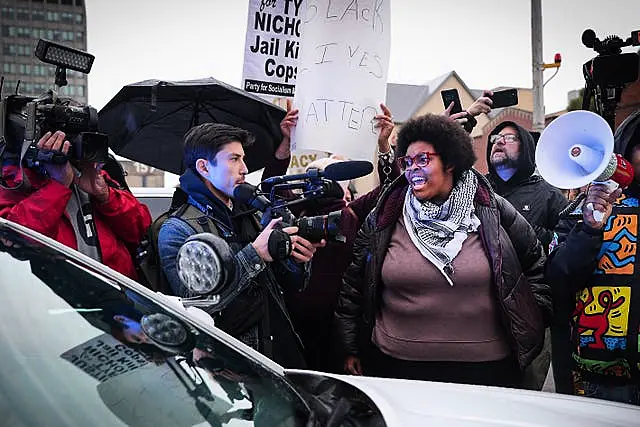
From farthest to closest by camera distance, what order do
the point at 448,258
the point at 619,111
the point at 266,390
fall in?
1. the point at 619,111
2. the point at 448,258
3. the point at 266,390

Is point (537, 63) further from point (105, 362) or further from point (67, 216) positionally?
point (105, 362)

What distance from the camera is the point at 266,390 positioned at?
1687mm

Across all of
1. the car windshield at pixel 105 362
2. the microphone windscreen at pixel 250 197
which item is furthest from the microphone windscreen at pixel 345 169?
the car windshield at pixel 105 362

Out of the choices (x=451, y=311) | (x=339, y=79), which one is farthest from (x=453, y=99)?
(x=451, y=311)

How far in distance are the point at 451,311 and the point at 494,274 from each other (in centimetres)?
22

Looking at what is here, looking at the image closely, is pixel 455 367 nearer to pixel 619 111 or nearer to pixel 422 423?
pixel 422 423

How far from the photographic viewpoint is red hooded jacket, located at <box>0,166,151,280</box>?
8.30 feet

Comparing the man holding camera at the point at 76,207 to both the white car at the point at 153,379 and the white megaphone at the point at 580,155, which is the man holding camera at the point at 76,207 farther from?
the white megaphone at the point at 580,155

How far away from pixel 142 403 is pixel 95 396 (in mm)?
106

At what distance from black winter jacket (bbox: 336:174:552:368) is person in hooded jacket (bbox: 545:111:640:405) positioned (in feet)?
0.46

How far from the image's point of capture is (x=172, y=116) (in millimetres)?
4398

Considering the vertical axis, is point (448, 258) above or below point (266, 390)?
above

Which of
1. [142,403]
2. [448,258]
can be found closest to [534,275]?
[448,258]

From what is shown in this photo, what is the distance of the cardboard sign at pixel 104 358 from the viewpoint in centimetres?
146
